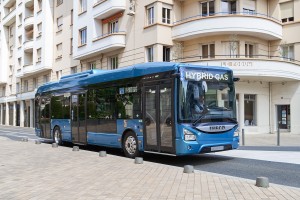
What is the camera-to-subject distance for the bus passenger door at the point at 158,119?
9.92 meters

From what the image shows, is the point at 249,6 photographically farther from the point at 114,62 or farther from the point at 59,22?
the point at 59,22

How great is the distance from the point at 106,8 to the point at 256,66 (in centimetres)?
1261

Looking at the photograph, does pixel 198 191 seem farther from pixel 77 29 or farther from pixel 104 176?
pixel 77 29

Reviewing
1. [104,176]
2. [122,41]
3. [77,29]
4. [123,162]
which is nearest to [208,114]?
[123,162]

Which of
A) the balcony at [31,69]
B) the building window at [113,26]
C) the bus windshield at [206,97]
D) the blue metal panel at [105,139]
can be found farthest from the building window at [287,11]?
the balcony at [31,69]

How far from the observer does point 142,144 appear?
10883 millimetres

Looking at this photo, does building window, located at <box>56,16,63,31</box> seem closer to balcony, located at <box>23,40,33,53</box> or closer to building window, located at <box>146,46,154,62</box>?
balcony, located at <box>23,40,33,53</box>

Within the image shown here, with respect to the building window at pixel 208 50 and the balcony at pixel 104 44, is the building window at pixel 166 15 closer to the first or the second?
the building window at pixel 208 50

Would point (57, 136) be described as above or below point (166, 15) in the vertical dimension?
below

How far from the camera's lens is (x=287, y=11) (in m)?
26.4

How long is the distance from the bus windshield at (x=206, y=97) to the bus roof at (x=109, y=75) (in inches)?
12.5

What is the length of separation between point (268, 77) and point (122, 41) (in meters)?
11.0

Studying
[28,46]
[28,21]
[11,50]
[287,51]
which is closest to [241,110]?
[287,51]

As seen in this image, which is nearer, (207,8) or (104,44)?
(207,8)
